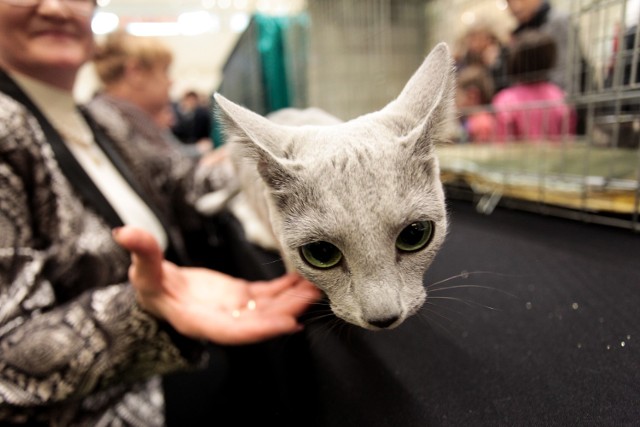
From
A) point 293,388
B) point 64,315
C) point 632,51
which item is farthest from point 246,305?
point 632,51

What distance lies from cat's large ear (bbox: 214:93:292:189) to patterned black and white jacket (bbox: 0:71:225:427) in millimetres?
471

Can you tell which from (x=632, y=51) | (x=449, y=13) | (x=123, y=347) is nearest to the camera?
(x=123, y=347)

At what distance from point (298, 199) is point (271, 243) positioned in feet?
1.88

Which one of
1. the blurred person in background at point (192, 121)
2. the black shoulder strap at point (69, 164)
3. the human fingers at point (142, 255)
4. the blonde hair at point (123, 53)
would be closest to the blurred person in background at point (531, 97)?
the human fingers at point (142, 255)

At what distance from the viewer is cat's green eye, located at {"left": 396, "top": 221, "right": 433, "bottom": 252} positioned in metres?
0.47

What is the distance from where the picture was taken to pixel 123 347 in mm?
781

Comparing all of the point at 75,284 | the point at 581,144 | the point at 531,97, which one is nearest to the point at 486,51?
the point at 531,97

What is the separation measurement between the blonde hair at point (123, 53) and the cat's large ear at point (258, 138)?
1.86 m

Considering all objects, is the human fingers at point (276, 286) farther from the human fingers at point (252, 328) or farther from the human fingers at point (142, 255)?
the human fingers at point (142, 255)

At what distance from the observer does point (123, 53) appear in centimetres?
201

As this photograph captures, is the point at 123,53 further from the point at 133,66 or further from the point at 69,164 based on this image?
the point at 69,164

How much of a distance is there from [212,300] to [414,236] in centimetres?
53

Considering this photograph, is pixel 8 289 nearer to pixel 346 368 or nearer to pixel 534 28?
pixel 346 368

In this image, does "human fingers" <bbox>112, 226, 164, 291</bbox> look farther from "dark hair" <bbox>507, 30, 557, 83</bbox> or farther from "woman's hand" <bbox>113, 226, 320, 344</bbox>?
"dark hair" <bbox>507, 30, 557, 83</bbox>
